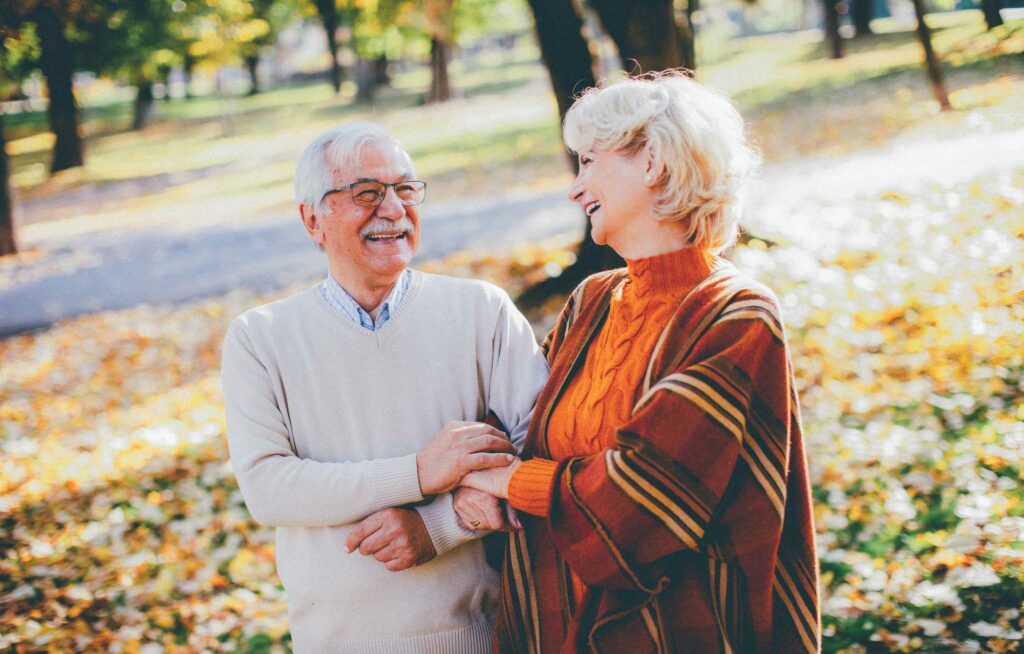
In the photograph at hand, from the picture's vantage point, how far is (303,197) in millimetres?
2615

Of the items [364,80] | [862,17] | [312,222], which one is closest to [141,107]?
[364,80]

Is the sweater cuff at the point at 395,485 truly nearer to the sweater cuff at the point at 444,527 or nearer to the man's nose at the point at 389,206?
the sweater cuff at the point at 444,527

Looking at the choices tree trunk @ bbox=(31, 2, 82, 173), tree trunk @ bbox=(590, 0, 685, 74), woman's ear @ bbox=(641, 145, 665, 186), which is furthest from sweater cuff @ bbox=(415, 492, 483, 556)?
tree trunk @ bbox=(31, 2, 82, 173)

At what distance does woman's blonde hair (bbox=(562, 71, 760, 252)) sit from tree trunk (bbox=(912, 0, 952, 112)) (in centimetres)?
1278

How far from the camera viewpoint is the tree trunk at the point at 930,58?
1323 centimetres

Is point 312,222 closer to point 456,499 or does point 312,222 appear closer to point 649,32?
point 456,499

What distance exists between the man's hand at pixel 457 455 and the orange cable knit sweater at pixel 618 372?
12 cm

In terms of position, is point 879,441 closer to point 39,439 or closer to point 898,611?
point 898,611

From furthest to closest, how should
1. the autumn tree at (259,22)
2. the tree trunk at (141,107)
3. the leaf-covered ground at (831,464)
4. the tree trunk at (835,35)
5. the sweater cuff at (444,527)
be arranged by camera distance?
the tree trunk at (141,107) < the autumn tree at (259,22) < the tree trunk at (835,35) < the leaf-covered ground at (831,464) < the sweater cuff at (444,527)

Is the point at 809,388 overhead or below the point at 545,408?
below

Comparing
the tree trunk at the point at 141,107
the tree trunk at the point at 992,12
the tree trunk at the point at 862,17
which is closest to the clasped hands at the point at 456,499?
the tree trunk at the point at 992,12

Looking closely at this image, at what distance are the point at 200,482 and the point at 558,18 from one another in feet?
15.3

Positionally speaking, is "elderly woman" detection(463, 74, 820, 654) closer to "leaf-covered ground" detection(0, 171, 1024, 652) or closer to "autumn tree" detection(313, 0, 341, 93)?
"leaf-covered ground" detection(0, 171, 1024, 652)

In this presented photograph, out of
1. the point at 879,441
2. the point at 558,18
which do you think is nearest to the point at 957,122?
the point at 558,18
